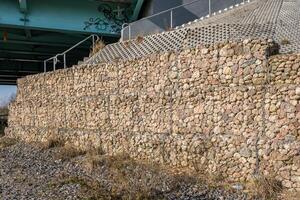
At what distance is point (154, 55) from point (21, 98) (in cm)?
1054

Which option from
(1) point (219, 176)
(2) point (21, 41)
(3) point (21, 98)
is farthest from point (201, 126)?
(2) point (21, 41)

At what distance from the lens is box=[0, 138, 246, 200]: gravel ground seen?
8.91 meters

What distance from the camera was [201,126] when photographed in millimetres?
10805

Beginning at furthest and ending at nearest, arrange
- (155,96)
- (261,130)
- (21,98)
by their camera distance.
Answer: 1. (21,98)
2. (155,96)
3. (261,130)

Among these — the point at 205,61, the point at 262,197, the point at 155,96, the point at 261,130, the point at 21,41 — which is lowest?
the point at 262,197

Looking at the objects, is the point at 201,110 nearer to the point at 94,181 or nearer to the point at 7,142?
the point at 94,181

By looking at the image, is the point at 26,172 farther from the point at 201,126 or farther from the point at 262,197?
the point at 262,197

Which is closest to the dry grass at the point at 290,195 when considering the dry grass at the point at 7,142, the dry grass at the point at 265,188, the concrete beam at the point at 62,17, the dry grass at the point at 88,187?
the dry grass at the point at 265,188

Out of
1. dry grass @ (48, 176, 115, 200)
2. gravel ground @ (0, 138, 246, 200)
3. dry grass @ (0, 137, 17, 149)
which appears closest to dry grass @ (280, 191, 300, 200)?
gravel ground @ (0, 138, 246, 200)

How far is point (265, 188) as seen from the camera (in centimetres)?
859

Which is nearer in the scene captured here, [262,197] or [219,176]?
[262,197]

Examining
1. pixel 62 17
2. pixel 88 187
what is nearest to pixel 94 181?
pixel 88 187

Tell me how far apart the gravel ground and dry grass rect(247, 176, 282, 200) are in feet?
0.83

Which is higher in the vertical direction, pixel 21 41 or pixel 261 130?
pixel 21 41
